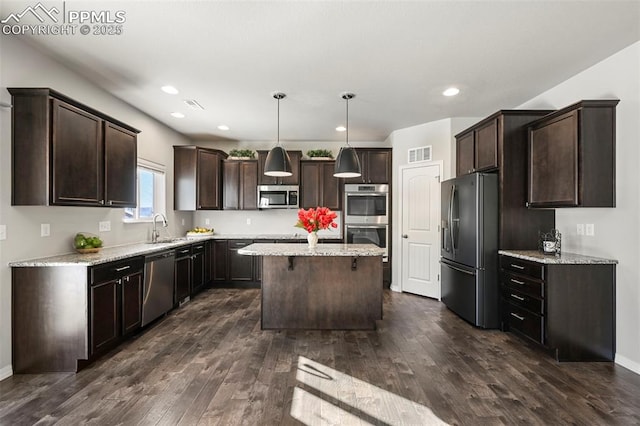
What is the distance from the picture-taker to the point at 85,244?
3.12 m

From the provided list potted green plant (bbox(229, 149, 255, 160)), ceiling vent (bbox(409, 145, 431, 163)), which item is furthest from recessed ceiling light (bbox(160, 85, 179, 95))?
ceiling vent (bbox(409, 145, 431, 163))

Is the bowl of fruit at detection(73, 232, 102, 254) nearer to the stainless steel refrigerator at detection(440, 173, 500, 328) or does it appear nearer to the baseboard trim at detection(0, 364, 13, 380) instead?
the baseboard trim at detection(0, 364, 13, 380)

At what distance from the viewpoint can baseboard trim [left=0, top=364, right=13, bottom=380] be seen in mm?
2479

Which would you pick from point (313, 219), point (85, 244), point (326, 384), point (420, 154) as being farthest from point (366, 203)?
point (85, 244)

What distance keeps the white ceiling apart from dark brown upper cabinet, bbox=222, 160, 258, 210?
166 centimetres

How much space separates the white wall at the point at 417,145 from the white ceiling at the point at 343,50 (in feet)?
1.78

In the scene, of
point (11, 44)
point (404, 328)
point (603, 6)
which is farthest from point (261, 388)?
point (603, 6)

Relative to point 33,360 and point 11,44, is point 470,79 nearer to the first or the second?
point 11,44

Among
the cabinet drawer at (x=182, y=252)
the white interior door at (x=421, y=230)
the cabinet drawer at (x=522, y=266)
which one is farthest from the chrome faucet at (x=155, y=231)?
the cabinet drawer at (x=522, y=266)

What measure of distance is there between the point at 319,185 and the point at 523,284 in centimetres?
360

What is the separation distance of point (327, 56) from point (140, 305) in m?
3.21

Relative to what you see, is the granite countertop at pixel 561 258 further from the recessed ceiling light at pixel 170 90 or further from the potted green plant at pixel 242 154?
the potted green plant at pixel 242 154

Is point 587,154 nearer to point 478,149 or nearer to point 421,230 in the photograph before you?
point 478,149
